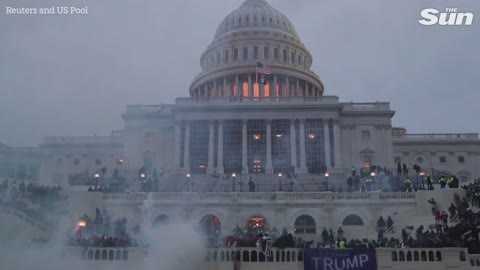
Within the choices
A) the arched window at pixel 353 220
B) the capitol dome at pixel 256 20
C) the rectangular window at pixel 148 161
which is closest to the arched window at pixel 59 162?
the rectangular window at pixel 148 161

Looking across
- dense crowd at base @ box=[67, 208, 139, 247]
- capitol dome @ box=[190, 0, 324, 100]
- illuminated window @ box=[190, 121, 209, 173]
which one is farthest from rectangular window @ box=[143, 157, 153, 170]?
dense crowd at base @ box=[67, 208, 139, 247]

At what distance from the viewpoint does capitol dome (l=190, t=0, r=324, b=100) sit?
299ft

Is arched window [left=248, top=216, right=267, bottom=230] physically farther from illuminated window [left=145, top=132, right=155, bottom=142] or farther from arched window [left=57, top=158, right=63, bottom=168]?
arched window [left=57, top=158, right=63, bottom=168]

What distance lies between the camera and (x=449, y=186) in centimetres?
4278

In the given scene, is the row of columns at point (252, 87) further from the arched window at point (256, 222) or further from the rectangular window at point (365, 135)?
the arched window at point (256, 222)

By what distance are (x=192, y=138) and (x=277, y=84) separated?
1028 inches

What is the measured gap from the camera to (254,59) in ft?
316

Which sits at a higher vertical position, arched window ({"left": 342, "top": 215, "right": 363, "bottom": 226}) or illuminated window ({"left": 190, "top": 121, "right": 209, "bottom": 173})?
illuminated window ({"left": 190, "top": 121, "right": 209, "bottom": 173})

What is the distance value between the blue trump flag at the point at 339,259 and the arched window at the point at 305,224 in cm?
1659

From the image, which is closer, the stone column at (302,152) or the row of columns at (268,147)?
the stone column at (302,152)

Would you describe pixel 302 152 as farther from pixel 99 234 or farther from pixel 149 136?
pixel 99 234

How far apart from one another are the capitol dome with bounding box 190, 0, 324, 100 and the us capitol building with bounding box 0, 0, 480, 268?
21cm

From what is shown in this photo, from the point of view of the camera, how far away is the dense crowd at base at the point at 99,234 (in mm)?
26125

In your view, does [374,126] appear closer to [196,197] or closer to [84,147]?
[196,197]
